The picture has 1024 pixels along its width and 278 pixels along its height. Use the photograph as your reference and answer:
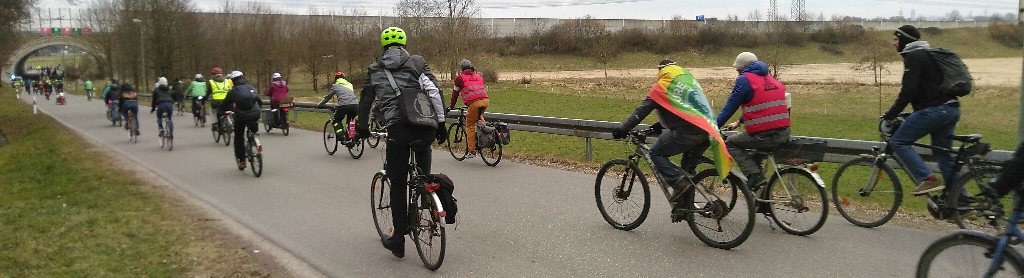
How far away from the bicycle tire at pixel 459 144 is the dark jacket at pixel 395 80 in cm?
688

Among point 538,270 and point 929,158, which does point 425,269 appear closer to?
point 538,270

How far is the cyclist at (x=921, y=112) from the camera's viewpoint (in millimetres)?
6441

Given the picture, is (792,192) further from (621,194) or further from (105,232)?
(105,232)

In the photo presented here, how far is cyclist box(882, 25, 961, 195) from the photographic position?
644cm

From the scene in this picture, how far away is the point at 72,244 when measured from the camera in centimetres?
696

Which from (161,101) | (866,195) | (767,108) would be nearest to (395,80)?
(767,108)

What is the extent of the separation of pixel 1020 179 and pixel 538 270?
3099mm

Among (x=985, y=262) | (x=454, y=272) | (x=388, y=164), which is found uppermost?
(x=388, y=164)

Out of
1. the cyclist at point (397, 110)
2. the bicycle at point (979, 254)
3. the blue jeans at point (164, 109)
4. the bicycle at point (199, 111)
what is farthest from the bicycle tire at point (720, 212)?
the bicycle at point (199, 111)

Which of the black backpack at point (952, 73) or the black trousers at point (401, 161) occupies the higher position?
the black backpack at point (952, 73)

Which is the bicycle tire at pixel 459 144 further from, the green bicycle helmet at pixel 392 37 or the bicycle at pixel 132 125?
the bicycle at pixel 132 125

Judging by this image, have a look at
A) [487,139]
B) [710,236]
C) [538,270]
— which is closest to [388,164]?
[538,270]

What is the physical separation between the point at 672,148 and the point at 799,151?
1.35 metres

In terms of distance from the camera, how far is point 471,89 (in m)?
12.8
